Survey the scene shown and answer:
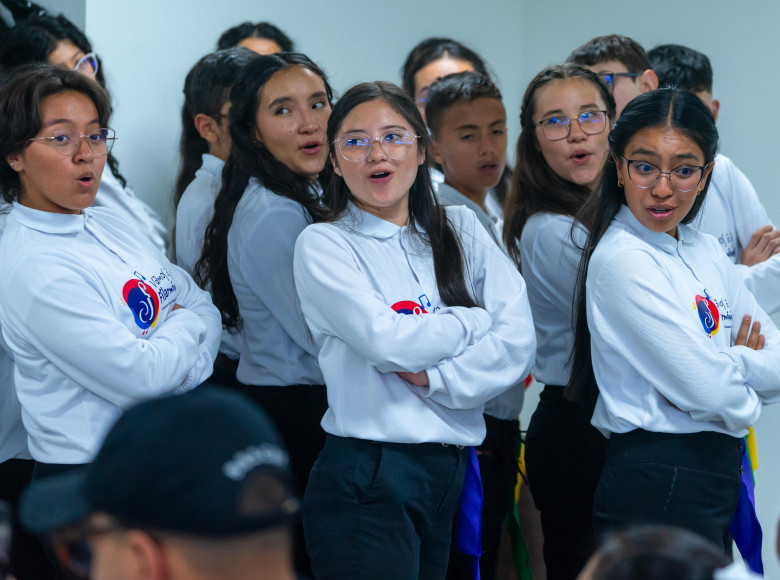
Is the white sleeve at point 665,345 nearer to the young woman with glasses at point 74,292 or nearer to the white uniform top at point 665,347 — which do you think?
the white uniform top at point 665,347

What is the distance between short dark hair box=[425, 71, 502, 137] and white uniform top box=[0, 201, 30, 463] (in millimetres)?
1363

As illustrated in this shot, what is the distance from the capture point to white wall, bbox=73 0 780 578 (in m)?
3.40

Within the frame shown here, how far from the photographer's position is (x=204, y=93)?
10.2 feet

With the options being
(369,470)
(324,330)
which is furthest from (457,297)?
(369,470)

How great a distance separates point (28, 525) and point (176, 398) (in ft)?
0.91

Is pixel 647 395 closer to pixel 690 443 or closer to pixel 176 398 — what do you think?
pixel 690 443

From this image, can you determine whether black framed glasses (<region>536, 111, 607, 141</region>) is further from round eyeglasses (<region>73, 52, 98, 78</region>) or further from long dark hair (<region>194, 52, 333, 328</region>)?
round eyeglasses (<region>73, 52, 98, 78</region>)

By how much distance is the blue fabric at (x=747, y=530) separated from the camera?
2131mm

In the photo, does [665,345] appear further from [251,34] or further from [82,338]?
[251,34]

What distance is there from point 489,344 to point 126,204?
1.51 meters

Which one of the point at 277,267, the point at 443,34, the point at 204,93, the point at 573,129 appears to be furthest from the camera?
the point at 443,34

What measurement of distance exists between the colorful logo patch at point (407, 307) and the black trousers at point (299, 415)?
1.62ft

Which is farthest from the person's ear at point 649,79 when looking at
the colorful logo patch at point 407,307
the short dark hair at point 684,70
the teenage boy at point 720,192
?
the colorful logo patch at point 407,307

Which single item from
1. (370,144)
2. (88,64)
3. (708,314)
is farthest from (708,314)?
(88,64)
